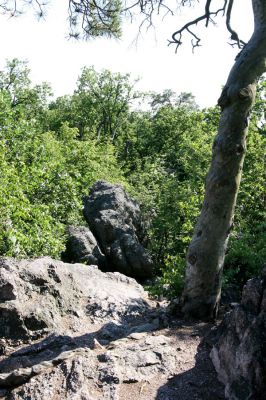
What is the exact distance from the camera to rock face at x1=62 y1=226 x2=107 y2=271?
14000mm

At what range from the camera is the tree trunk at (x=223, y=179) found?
238 inches

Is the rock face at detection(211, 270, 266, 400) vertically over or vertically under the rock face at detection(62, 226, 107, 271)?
under

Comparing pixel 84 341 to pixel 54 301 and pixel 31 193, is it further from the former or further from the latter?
pixel 31 193

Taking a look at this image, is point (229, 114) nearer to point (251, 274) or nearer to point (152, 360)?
point (251, 274)

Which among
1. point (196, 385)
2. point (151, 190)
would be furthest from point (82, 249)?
point (196, 385)

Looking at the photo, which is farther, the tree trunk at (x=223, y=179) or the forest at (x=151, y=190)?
the forest at (x=151, y=190)

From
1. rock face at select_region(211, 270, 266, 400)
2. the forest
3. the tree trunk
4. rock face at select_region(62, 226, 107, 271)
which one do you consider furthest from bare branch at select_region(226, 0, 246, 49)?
rock face at select_region(62, 226, 107, 271)

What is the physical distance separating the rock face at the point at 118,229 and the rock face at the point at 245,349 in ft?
32.3

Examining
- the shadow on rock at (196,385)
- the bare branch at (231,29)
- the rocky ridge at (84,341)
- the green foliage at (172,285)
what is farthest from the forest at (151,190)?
the bare branch at (231,29)

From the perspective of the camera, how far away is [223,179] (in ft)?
20.1

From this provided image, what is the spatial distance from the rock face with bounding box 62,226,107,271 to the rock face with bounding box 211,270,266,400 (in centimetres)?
954

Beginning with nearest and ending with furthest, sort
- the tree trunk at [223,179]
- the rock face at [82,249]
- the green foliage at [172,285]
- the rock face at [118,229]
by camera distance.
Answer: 1. the tree trunk at [223,179]
2. the green foliage at [172,285]
3. the rock face at [82,249]
4. the rock face at [118,229]

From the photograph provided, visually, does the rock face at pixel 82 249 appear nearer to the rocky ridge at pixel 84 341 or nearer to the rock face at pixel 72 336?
the rock face at pixel 72 336

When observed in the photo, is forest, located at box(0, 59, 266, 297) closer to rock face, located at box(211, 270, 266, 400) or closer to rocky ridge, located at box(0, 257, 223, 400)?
rocky ridge, located at box(0, 257, 223, 400)
